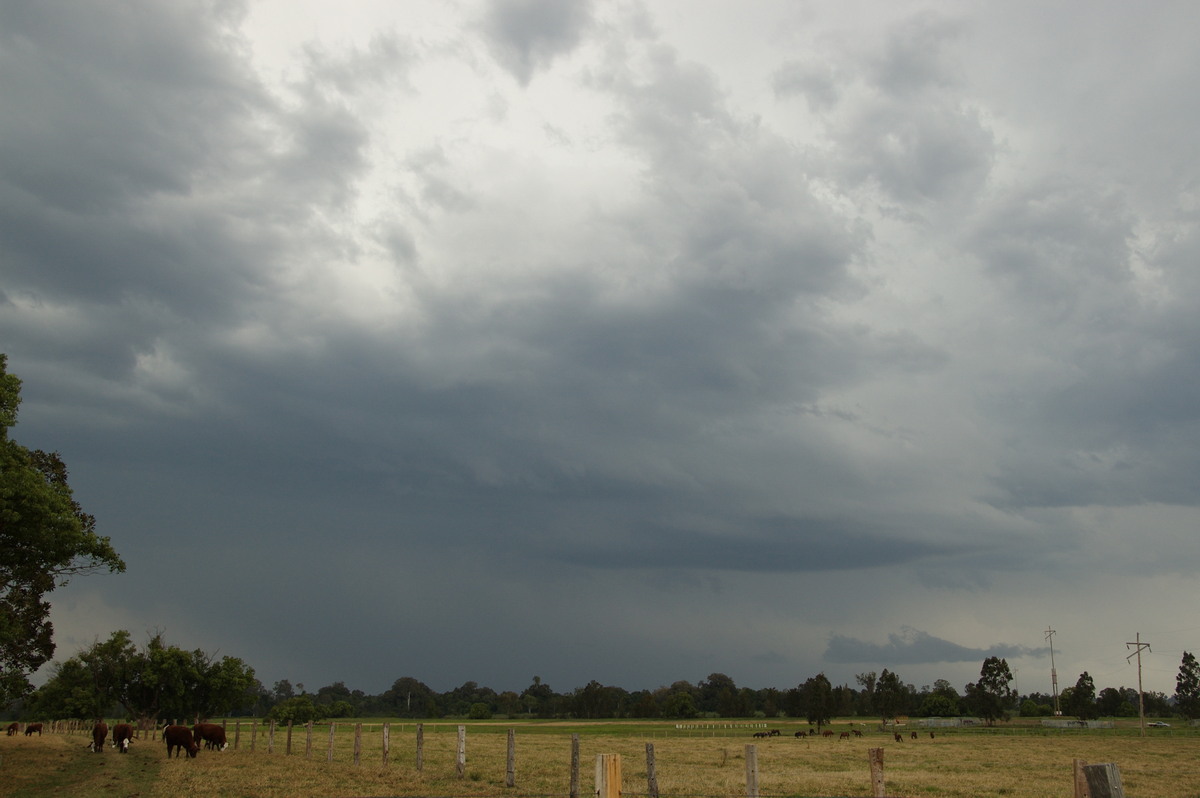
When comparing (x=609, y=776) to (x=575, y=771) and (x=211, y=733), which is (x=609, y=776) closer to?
(x=575, y=771)

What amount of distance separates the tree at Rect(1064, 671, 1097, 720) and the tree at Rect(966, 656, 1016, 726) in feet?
42.6

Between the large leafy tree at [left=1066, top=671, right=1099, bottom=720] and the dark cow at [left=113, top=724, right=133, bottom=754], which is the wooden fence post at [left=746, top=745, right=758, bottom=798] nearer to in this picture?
the dark cow at [left=113, top=724, right=133, bottom=754]

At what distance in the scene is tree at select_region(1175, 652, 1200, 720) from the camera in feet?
506

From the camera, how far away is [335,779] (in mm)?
28578

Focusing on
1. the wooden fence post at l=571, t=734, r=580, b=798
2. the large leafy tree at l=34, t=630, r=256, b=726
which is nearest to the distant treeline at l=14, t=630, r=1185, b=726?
the large leafy tree at l=34, t=630, r=256, b=726

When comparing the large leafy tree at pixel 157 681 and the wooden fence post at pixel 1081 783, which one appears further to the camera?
the large leafy tree at pixel 157 681

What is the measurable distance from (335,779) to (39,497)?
13404 mm

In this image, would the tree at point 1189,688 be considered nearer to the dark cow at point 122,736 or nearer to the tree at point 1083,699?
the tree at point 1083,699

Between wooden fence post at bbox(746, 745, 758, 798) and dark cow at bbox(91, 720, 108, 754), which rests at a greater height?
wooden fence post at bbox(746, 745, 758, 798)

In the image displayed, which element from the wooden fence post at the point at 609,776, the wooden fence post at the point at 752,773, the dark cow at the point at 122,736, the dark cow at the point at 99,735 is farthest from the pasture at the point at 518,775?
the wooden fence post at the point at 609,776

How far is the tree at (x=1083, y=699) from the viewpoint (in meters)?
138

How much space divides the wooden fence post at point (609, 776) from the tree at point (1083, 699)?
522 feet

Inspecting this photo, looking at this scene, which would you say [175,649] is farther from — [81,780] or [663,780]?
[663,780]

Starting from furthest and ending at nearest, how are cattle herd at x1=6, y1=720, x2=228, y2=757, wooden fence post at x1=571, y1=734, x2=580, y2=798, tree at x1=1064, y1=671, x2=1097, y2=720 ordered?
tree at x1=1064, y1=671, x2=1097, y2=720
cattle herd at x1=6, y1=720, x2=228, y2=757
wooden fence post at x1=571, y1=734, x2=580, y2=798
